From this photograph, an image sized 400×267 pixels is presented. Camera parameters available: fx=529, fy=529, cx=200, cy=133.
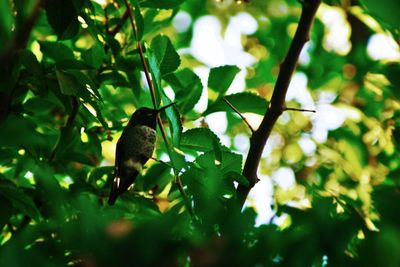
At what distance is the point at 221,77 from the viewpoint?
197 cm

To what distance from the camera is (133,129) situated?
176cm

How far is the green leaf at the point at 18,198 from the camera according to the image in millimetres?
1621

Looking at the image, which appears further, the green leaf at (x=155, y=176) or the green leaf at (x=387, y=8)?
the green leaf at (x=155, y=176)

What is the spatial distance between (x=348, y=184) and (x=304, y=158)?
78cm

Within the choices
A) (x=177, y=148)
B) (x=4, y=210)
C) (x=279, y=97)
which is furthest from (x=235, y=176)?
(x=4, y=210)

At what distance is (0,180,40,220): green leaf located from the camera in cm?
162

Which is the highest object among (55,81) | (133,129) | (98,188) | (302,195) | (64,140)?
(55,81)

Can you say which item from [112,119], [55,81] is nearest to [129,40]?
[112,119]

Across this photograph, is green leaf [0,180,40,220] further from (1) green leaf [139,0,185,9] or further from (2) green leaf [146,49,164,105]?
(1) green leaf [139,0,185,9]

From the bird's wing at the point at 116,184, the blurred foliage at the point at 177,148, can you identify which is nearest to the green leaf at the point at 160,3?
the blurred foliage at the point at 177,148

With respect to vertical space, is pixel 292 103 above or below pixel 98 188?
below

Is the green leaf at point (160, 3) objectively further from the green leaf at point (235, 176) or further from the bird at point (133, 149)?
the green leaf at point (235, 176)

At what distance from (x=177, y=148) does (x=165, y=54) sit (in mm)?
338

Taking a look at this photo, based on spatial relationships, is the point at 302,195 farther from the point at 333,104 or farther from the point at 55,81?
the point at 55,81
